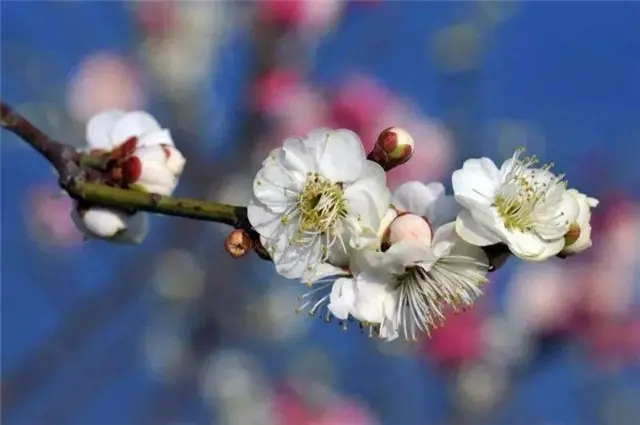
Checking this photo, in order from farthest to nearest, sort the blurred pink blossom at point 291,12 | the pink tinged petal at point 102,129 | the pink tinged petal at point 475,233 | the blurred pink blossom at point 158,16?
the blurred pink blossom at point 158,16
the blurred pink blossom at point 291,12
the pink tinged petal at point 102,129
the pink tinged petal at point 475,233

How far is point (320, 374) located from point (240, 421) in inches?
16.5

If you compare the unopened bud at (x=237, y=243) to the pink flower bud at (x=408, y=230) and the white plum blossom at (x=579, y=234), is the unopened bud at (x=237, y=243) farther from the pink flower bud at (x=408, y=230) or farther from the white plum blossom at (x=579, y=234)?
the white plum blossom at (x=579, y=234)

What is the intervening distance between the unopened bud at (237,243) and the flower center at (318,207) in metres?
0.05

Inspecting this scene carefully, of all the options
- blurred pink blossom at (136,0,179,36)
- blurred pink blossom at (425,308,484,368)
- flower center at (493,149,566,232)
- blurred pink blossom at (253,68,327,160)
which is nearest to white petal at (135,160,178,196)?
flower center at (493,149,566,232)

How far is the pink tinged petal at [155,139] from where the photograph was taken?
0.97 metres

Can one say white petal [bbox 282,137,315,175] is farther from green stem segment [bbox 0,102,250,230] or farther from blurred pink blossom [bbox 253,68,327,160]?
blurred pink blossom [bbox 253,68,327,160]

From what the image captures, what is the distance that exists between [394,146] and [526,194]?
0.15 m

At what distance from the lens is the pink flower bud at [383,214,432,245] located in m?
0.76

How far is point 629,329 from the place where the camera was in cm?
304

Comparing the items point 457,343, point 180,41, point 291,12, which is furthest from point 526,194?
point 180,41

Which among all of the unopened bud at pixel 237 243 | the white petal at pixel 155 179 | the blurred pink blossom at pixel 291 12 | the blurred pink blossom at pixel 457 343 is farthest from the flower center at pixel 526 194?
the blurred pink blossom at pixel 457 343

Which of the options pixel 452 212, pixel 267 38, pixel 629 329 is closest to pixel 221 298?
pixel 267 38

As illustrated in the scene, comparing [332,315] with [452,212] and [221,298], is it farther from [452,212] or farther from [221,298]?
[221,298]

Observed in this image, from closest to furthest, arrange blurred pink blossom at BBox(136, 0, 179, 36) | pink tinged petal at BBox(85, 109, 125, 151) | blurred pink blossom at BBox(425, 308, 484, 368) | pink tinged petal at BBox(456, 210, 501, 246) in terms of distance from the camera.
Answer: pink tinged petal at BBox(456, 210, 501, 246), pink tinged petal at BBox(85, 109, 125, 151), blurred pink blossom at BBox(425, 308, 484, 368), blurred pink blossom at BBox(136, 0, 179, 36)
